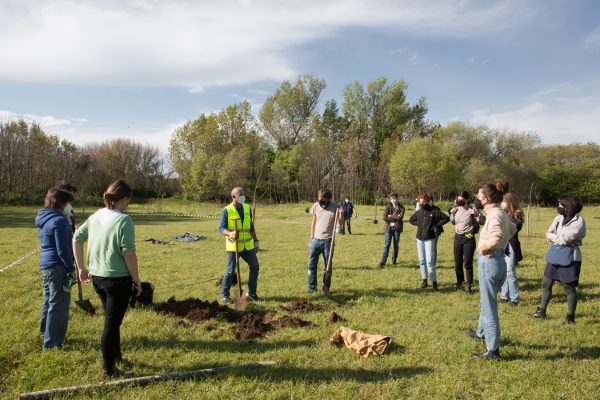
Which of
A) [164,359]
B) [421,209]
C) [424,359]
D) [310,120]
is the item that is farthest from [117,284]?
[310,120]

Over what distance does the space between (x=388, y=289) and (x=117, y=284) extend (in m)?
5.65

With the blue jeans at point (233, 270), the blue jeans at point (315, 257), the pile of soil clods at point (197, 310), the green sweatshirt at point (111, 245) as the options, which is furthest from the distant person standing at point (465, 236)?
the green sweatshirt at point (111, 245)

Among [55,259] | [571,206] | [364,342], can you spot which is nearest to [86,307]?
[55,259]

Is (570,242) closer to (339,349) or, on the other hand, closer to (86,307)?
(339,349)

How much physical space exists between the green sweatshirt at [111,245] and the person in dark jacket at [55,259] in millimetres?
846

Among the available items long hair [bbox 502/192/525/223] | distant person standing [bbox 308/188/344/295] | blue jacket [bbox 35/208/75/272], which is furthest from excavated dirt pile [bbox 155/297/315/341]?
long hair [bbox 502/192/525/223]

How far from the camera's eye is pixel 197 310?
620 cm

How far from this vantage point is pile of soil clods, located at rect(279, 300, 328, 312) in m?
6.62

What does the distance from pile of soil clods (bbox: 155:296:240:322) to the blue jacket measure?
198 cm

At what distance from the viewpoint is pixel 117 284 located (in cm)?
398

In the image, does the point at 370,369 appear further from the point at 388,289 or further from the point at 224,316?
the point at 388,289

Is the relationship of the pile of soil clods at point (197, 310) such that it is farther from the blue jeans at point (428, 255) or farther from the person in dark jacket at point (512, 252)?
the person in dark jacket at point (512, 252)

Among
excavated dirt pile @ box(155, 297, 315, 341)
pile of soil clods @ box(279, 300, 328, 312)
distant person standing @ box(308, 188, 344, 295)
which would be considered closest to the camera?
excavated dirt pile @ box(155, 297, 315, 341)

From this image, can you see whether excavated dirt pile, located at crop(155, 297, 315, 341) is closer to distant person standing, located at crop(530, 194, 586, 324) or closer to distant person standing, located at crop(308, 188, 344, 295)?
distant person standing, located at crop(308, 188, 344, 295)
